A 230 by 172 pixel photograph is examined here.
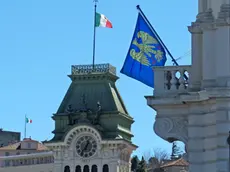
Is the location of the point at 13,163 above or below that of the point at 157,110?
above

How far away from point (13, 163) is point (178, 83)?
9669cm

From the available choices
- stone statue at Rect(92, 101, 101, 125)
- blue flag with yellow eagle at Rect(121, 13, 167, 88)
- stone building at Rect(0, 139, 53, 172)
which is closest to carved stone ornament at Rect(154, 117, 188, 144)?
blue flag with yellow eagle at Rect(121, 13, 167, 88)

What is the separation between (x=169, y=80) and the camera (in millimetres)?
22859

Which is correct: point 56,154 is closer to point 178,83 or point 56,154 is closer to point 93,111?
point 93,111

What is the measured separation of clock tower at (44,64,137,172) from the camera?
3989 inches

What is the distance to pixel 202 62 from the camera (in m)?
22.3

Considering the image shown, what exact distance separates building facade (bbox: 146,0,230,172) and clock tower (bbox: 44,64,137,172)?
256 feet

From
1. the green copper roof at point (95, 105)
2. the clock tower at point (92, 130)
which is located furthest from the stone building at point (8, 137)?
the clock tower at point (92, 130)

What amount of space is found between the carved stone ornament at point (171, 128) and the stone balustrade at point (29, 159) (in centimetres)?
9084

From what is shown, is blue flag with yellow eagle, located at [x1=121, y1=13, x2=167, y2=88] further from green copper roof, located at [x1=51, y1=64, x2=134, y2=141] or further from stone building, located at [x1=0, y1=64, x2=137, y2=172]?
green copper roof, located at [x1=51, y1=64, x2=134, y2=141]

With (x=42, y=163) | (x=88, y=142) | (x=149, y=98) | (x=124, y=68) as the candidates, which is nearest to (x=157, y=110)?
(x=149, y=98)

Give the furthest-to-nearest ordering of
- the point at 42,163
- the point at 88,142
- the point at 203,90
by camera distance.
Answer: the point at 42,163, the point at 88,142, the point at 203,90

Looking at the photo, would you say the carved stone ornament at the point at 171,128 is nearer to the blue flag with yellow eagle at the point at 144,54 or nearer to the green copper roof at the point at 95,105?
the blue flag with yellow eagle at the point at 144,54

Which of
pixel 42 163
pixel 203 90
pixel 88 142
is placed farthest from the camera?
pixel 42 163
